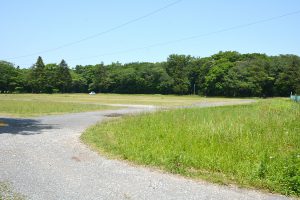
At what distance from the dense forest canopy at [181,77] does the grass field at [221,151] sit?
79.0 metres

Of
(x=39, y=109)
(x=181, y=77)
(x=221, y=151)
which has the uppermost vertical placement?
(x=181, y=77)

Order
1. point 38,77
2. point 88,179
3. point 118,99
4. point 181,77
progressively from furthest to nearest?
point 181,77, point 38,77, point 118,99, point 88,179

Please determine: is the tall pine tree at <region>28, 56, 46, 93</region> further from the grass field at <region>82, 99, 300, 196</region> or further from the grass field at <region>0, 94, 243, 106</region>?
the grass field at <region>82, 99, 300, 196</region>

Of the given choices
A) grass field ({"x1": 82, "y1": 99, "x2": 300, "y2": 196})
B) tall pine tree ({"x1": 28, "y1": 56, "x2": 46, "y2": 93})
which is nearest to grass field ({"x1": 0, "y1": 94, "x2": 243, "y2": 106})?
grass field ({"x1": 82, "y1": 99, "x2": 300, "y2": 196})

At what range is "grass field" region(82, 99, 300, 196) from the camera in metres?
7.48

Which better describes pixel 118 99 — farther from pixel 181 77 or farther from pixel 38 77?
pixel 38 77

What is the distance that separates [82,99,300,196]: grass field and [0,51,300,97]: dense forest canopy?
259ft

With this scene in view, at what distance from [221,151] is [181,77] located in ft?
355

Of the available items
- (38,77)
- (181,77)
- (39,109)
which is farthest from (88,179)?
(38,77)

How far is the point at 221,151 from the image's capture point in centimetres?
982

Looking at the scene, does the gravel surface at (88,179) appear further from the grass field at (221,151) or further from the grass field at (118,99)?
the grass field at (118,99)

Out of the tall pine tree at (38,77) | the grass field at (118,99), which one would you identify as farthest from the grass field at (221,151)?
the tall pine tree at (38,77)

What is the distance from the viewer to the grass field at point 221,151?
748 cm

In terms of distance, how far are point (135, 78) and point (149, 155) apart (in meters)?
113
